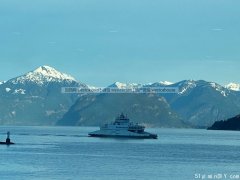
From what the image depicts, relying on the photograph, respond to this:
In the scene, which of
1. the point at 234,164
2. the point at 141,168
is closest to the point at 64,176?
the point at 141,168

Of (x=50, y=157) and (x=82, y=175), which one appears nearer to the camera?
(x=82, y=175)

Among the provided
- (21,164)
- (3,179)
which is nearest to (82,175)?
(3,179)

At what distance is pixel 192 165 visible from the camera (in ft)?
547

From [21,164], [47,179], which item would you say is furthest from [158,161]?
[47,179]

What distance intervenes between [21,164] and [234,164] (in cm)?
4673

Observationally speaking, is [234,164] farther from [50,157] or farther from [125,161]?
[50,157]

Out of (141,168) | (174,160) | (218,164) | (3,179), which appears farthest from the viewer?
(174,160)

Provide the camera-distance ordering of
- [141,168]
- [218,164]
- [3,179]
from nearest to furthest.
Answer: [3,179], [141,168], [218,164]

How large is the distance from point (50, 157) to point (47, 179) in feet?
181

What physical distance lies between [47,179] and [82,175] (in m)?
9.28

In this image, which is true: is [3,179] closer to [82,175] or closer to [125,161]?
[82,175]

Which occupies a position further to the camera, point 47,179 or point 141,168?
point 141,168

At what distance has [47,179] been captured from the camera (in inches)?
5246

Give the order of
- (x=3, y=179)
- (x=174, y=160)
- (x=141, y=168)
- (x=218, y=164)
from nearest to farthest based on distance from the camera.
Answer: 1. (x=3, y=179)
2. (x=141, y=168)
3. (x=218, y=164)
4. (x=174, y=160)
